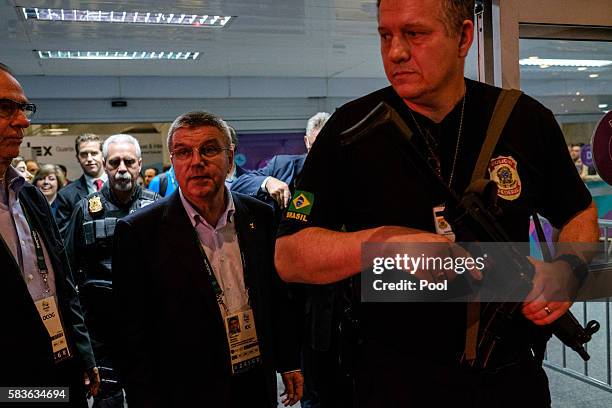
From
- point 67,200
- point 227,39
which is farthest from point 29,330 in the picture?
point 227,39

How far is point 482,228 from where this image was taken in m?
0.97

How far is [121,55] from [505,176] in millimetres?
6415

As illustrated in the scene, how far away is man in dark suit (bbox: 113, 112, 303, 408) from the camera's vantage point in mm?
1926

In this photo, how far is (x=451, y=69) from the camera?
3.81ft

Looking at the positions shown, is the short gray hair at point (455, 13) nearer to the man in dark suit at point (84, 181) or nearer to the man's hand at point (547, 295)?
the man's hand at point (547, 295)

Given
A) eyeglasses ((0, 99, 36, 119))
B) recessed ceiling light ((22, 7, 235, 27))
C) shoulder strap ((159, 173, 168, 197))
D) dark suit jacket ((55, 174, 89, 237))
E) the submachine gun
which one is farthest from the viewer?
recessed ceiling light ((22, 7, 235, 27))

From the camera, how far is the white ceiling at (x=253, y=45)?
4.62 metres

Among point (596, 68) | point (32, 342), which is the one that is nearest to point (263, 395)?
point (32, 342)

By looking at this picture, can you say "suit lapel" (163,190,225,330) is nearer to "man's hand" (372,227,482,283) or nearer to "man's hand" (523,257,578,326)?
"man's hand" (372,227,482,283)

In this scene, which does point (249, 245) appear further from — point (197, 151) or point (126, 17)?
point (126, 17)

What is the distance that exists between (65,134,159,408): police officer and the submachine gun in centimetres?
211

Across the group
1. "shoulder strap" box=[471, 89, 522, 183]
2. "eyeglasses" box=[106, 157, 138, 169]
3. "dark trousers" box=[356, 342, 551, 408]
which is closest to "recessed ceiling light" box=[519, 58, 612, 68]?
"eyeglasses" box=[106, 157, 138, 169]

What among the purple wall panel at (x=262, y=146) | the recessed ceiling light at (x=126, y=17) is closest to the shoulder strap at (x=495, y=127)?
the recessed ceiling light at (x=126, y=17)

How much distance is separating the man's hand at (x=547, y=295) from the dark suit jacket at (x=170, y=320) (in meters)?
1.17
